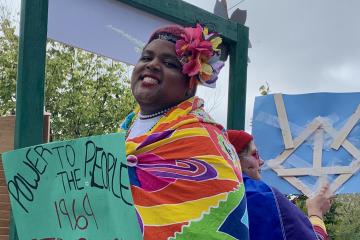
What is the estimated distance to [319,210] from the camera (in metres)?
3.34

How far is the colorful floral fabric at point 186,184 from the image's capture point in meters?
2.31

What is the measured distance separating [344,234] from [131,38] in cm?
2940

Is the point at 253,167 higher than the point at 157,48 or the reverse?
the reverse

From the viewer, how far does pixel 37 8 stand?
2859 millimetres

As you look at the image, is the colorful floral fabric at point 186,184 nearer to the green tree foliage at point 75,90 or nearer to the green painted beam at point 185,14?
the green painted beam at point 185,14

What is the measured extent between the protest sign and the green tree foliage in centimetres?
943

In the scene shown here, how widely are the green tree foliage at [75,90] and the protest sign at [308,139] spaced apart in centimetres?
943

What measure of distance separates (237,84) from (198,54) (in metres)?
1.63

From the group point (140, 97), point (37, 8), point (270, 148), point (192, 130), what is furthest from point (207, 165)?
point (270, 148)

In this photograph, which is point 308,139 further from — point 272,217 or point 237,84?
point 272,217

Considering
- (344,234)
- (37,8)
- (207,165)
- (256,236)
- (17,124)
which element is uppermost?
(344,234)

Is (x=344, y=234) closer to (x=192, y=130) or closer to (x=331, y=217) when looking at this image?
(x=331, y=217)

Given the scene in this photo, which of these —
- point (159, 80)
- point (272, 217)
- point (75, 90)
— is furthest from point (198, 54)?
point (75, 90)

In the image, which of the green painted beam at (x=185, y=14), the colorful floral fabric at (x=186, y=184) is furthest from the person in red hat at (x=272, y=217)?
the green painted beam at (x=185, y=14)
